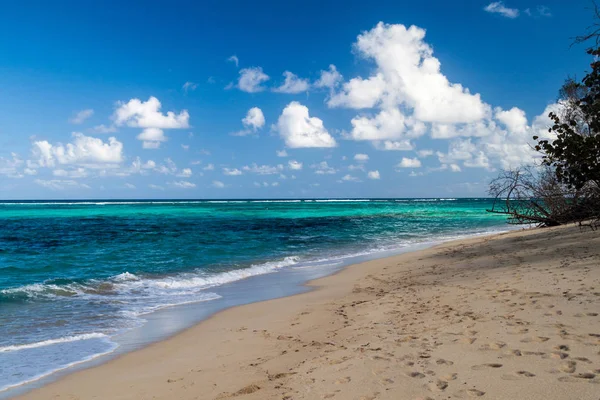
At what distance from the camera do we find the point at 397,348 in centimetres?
557

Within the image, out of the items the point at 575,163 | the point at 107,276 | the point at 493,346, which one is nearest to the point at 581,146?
the point at 575,163

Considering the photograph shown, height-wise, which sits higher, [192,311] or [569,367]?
[569,367]

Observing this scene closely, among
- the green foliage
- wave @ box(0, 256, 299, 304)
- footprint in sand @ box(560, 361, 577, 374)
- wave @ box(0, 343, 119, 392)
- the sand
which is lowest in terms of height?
wave @ box(0, 256, 299, 304)

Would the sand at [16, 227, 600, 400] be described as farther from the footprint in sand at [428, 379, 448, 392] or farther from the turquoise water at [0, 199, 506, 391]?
the turquoise water at [0, 199, 506, 391]

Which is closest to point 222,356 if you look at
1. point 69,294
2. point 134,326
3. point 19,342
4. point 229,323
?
point 229,323

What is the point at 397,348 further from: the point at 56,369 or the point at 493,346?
the point at 56,369

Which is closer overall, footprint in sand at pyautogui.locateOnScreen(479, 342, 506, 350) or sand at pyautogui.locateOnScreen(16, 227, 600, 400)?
sand at pyautogui.locateOnScreen(16, 227, 600, 400)

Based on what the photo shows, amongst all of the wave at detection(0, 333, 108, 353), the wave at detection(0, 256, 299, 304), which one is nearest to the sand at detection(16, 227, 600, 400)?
the wave at detection(0, 333, 108, 353)

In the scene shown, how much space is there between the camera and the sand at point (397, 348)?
170 inches

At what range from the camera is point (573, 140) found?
1183 centimetres

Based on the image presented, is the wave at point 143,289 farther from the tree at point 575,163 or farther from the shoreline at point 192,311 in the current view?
the tree at point 575,163

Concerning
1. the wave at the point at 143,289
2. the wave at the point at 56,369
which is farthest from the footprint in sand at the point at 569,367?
the wave at the point at 143,289

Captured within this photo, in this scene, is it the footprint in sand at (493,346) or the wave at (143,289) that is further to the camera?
the wave at (143,289)

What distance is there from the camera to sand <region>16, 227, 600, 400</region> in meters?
4.32
